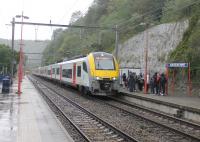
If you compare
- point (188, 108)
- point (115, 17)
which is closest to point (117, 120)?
point (188, 108)

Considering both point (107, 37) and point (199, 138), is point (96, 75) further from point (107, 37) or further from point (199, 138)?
point (107, 37)

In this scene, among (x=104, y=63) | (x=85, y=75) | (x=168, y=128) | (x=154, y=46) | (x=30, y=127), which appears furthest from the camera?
(x=154, y=46)

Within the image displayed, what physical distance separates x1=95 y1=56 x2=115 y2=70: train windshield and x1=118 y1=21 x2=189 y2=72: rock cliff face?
239 inches

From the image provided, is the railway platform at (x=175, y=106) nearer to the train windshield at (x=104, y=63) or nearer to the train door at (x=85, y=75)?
the train windshield at (x=104, y=63)

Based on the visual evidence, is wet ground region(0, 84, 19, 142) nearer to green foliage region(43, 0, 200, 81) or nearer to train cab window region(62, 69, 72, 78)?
green foliage region(43, 0, 200, 81)

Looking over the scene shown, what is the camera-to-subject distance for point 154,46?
4584 cm

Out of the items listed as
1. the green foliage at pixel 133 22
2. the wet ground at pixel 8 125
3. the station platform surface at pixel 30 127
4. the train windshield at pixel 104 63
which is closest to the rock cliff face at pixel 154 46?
the green foliage at pixel 133 22

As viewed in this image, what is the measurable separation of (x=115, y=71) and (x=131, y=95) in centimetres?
206

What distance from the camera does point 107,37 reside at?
67.4 metres

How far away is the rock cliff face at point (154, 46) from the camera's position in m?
40.9

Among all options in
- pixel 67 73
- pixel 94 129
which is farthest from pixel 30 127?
pixel 67 73

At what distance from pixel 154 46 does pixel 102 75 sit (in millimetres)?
→ 17332

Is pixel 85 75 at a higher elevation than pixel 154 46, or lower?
lower

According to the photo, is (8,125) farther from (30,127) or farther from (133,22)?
(133,22)
